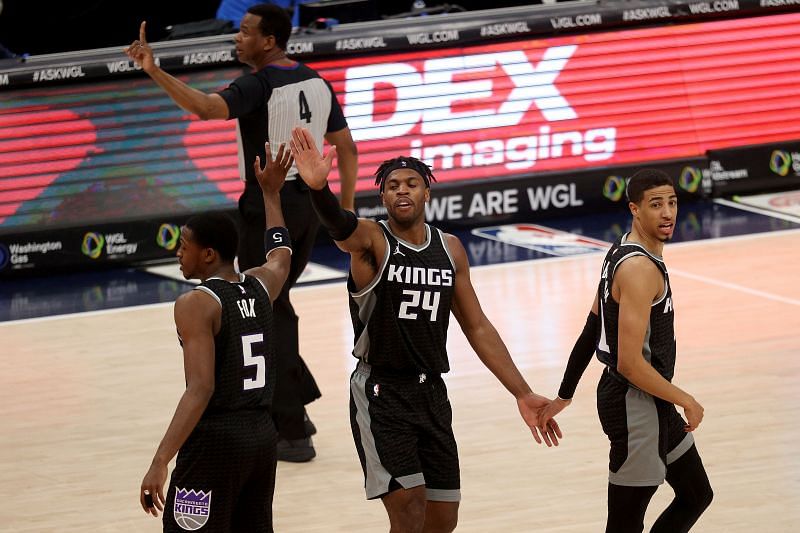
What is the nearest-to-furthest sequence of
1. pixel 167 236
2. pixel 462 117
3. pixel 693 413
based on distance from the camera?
pixel 693 413, pixel 167 236, pixel 462 117

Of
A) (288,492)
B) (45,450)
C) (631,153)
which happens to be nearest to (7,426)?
(45,450)

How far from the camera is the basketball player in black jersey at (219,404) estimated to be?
16.8 feet

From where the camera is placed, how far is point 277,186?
5.89 m

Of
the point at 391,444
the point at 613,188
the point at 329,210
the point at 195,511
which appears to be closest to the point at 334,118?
the point at 329,210

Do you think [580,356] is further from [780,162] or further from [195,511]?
[780,162]

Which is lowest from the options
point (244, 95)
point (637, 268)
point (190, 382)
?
point (190, 382)

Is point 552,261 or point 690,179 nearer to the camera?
point 552,261

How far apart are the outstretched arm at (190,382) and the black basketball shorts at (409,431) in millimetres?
912

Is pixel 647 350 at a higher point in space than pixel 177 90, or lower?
lower

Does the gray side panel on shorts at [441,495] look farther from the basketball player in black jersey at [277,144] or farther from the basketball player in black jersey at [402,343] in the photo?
the basketball player in black jersey at [277,144]

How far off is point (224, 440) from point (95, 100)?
779cm

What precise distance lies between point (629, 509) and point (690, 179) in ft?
28.4

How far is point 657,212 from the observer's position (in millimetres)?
5703

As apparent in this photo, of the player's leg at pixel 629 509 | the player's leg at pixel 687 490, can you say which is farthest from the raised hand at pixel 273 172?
the player's leg at pixel 687 490
